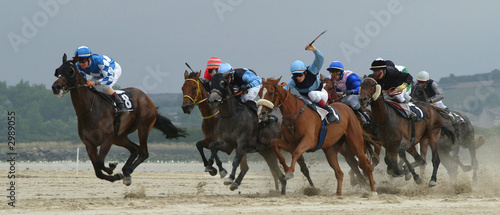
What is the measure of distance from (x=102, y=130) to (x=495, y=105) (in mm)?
56825

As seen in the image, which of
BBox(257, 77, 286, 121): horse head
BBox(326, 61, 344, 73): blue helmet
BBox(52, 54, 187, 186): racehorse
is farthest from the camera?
BBox(326, 61, 344, 73): blue helmet

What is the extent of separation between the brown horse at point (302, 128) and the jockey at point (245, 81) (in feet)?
2.08

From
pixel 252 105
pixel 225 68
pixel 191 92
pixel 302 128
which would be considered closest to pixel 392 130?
pixel 302 128

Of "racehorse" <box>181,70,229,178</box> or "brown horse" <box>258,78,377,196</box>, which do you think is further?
"racehorse" <box>181,70,229,178</box>

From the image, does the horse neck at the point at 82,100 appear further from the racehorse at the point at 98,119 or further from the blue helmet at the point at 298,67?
the blue helmet at the point at 298,67

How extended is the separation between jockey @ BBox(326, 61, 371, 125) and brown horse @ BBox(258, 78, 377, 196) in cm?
81

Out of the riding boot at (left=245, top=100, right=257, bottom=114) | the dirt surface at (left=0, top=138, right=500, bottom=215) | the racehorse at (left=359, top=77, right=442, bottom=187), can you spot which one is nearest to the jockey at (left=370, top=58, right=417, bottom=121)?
the racehorse at (left=359, top=77, right=442, bottom=187)

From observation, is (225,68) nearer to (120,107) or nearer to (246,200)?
(120,107)

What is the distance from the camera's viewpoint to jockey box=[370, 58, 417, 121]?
13500mm

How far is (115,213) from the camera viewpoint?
9.39m

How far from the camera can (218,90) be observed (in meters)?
11.6

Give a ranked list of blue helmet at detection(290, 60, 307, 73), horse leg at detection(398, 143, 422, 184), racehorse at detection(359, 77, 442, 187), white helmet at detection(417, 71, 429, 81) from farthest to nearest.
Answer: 1. white helmet at detection(417, 71, 429, 81)
2. horse leg at detection(398, 143, 422, 184)
3. racehorse at detection(359, 77, 442, 187)
4. blue helmet at detection(290, 60, 307, 73)

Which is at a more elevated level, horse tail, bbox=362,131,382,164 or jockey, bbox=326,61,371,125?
jockey, bbox=326,61,371,125

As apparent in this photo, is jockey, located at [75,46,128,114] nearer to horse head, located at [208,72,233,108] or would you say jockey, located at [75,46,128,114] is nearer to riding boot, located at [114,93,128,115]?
riding boot, located at [114,93,128,115]
